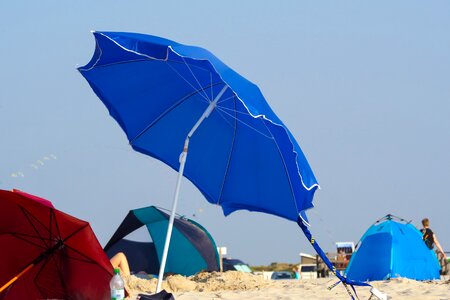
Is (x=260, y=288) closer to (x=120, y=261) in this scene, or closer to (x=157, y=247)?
(x=120, y=261)

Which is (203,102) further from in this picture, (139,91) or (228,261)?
(228,261)

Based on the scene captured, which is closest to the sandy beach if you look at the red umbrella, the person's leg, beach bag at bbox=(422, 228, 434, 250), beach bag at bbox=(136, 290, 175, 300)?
the person's leg

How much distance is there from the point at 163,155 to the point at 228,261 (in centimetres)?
1695

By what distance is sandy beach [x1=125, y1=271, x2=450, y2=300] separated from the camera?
902 centimetres

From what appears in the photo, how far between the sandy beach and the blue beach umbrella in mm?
1859

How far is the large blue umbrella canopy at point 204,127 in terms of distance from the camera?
6.48m

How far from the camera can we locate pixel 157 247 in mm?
14648

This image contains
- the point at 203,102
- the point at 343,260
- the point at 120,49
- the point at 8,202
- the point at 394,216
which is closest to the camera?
the point at 8,202

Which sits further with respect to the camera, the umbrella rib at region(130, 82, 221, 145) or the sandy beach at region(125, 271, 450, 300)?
the sandy beach at region(125, 271, 450, 300)

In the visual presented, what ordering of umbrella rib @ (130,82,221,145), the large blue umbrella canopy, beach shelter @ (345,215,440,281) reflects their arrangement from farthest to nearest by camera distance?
beach shelter @ (345,215,440,281) → umbrella rib @ (130,82,221,145) → the large blue umbrella canopy

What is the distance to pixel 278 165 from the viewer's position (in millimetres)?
6816

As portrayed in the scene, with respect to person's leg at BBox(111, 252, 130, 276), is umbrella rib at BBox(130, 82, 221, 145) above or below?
above

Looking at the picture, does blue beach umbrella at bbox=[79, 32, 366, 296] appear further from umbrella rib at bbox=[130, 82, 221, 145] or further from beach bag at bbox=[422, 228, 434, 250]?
beach bag at bbox=[422, 228, 434, 250]

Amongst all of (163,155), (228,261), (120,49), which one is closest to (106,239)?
(163,155)
